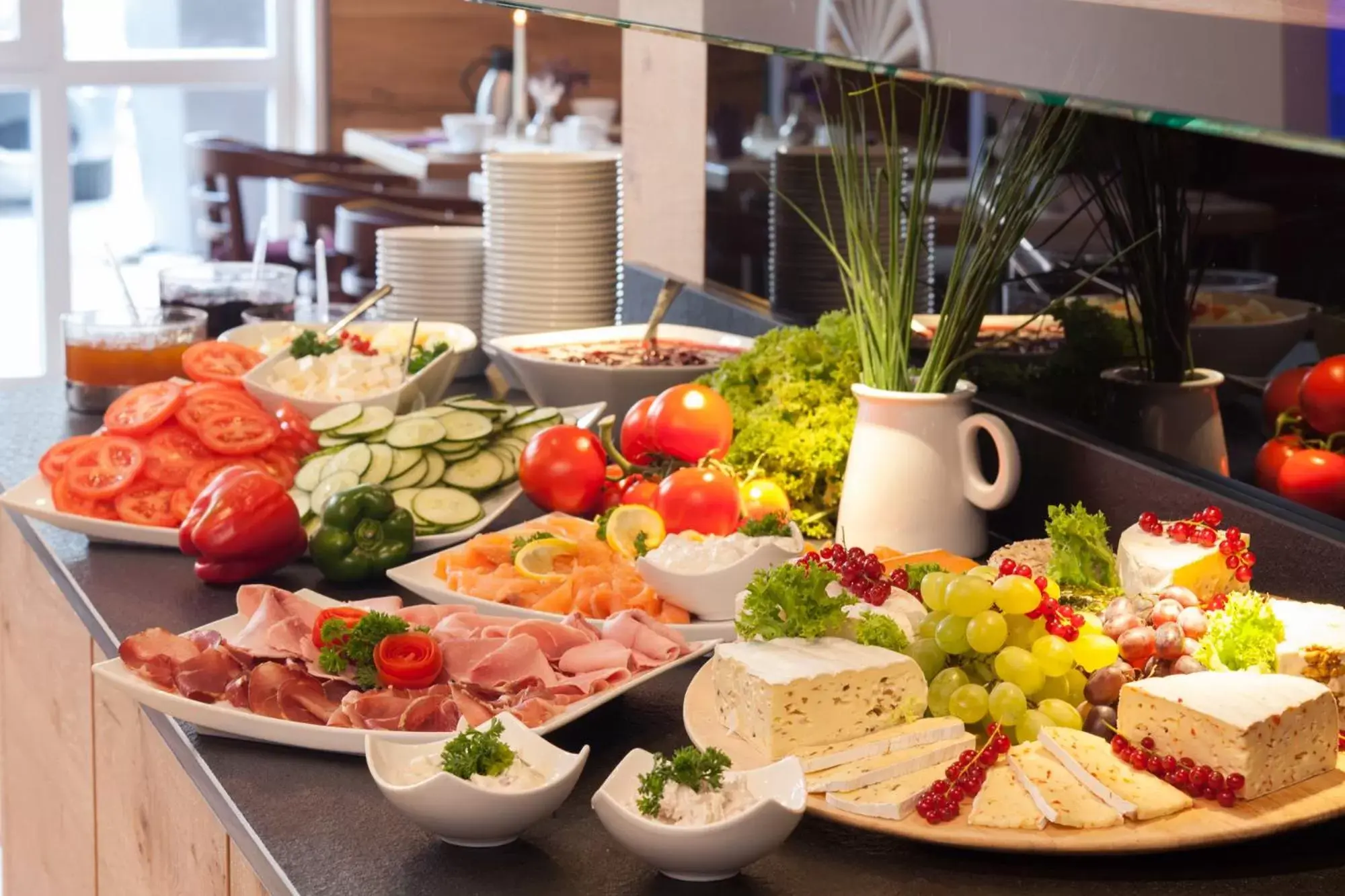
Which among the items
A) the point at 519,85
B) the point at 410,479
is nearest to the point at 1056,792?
the point at 410,479

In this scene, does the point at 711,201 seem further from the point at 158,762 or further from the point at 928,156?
the point at 158,762

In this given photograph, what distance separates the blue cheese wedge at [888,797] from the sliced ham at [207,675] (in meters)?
0.53

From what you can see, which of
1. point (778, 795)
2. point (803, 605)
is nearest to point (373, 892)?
point (778, 795)

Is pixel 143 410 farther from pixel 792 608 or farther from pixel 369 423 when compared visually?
pixel 792 608

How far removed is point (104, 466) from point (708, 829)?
3.81ft

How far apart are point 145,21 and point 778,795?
21.1 ft

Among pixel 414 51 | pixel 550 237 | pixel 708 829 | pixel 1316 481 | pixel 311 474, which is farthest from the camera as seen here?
pixel 414 51

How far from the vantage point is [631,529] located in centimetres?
178

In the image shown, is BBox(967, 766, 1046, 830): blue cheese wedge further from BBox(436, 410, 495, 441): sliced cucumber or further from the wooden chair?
the wooden chair

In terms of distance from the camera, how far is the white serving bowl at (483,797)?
1.10m

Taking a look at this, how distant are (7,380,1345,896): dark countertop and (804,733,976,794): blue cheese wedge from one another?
44 mm

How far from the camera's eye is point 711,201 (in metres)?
2.82

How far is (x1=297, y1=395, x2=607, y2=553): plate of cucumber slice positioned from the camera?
192 cm

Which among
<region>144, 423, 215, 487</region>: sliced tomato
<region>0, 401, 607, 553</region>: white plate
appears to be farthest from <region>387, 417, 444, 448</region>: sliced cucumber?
<region>144, 423, 215, 487</region>: sliced tomato
